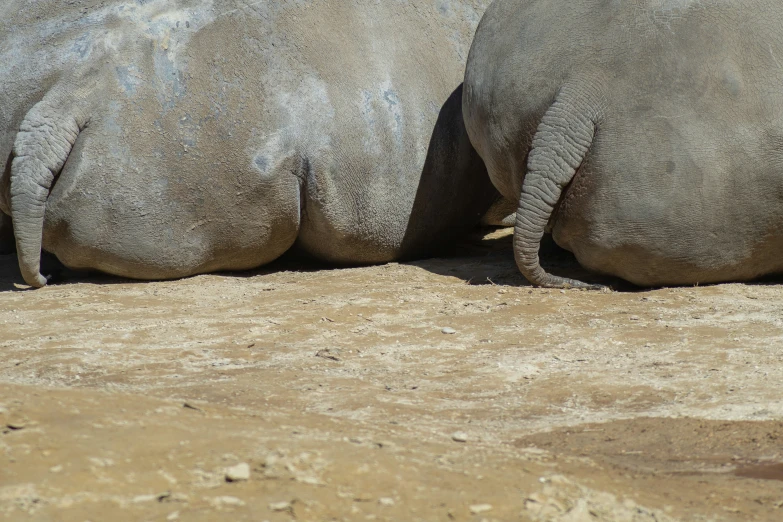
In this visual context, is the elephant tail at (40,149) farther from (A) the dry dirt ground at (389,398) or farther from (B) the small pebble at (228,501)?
(B) the small pebble at (228,501)

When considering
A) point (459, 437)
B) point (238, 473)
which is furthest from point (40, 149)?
point (238, 473)

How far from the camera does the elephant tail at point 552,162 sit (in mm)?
5047

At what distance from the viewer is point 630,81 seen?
4.96m

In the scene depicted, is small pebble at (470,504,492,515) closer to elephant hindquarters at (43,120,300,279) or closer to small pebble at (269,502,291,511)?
small pebble at (269,502,291,511)

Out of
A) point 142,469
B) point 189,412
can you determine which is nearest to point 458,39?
point 189,412

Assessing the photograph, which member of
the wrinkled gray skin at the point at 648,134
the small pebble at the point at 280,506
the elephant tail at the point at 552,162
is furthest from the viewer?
the elephant tail at the point at 552,162

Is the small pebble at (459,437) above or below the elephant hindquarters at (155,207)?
below

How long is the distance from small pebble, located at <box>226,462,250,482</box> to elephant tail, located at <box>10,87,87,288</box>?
128 inches

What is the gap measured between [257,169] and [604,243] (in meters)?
1.74

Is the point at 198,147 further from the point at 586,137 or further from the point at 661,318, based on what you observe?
the point at 661,318

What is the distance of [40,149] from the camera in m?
5.39

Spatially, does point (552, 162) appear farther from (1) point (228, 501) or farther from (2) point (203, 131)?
(1) point (228, 501)

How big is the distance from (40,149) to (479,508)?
366 centimetres

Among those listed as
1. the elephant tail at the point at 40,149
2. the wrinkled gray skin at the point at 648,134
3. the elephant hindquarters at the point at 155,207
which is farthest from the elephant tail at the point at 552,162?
the elephant tail at the point at 40,149
